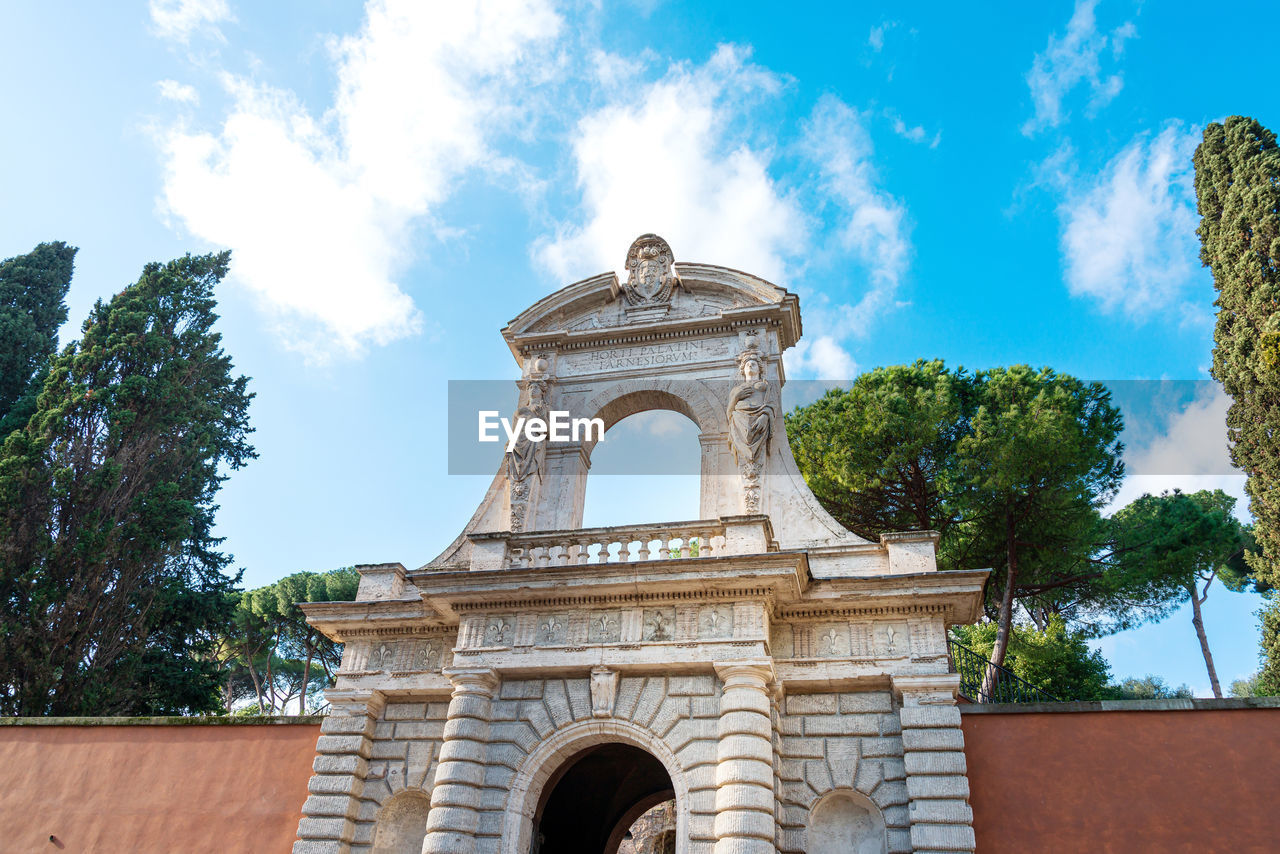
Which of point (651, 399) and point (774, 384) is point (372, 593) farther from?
point (774, 384)

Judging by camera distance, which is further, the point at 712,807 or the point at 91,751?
the point at 91,751

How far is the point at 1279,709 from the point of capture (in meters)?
9.55

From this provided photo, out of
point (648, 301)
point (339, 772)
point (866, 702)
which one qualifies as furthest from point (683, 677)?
point (648, 301)

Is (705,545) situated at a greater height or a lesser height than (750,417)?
lesser

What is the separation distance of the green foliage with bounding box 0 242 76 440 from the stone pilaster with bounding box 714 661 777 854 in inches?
930

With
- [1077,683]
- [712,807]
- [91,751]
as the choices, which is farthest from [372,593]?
[1077,683]

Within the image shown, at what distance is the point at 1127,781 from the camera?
31.2 ft

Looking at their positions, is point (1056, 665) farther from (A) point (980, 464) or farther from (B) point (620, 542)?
(B) point (620, 542)

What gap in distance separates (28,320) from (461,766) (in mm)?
25026

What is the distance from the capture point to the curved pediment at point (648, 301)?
1406 cm

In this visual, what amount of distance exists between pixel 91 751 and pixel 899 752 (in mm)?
11792

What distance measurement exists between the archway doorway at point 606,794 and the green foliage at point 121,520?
1148 cm

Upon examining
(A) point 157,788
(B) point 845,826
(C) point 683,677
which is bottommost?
(B) point 845,826

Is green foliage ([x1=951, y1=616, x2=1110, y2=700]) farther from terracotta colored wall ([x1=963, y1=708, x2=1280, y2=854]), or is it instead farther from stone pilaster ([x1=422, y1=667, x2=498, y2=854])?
stone pilaster ([x1=422, y1=667, x2=498, y2=854])
